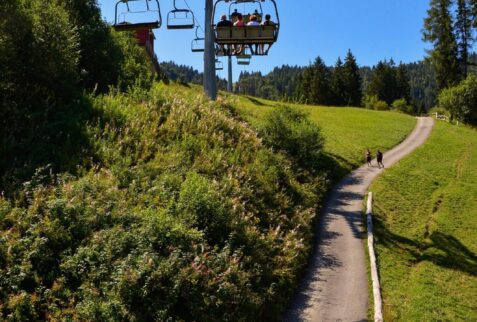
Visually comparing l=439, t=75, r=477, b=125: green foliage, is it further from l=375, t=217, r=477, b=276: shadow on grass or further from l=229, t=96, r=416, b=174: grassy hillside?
l=375, t=217, r=477, b=276: shadow on grass

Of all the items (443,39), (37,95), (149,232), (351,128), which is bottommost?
(149,232)

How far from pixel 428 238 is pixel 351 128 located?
31008mm

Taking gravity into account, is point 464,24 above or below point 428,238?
above

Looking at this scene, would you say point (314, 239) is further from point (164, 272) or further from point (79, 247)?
point (79, 247)

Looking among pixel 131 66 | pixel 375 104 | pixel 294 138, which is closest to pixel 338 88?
pixel 375 104

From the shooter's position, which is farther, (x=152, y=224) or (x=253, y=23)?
(x=253, y=23)

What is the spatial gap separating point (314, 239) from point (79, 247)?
466 inches

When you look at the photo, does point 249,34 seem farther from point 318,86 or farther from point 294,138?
point 318,86

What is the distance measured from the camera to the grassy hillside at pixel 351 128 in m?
36.8

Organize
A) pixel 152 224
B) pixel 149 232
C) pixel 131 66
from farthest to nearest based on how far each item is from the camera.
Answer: pixel 131 66, pixel 152 224, pixel 149 232

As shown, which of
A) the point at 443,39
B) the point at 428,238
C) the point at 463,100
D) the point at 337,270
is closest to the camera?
the point at 337,270

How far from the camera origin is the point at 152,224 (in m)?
12.4

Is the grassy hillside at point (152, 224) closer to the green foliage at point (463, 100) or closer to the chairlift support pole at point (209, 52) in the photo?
the chairlift support pole at point (209, 52)

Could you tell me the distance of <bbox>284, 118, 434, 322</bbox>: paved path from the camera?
1412cm
